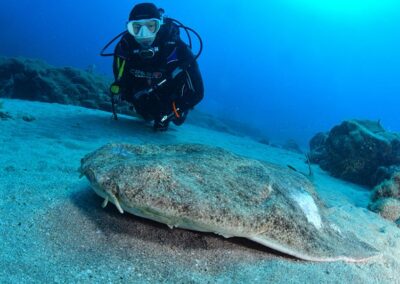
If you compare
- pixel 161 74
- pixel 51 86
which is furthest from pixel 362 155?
pixel 51 86

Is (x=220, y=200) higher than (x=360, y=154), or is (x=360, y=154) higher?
(x=220, y=200)

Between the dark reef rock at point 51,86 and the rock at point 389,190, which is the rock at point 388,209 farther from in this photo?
the dark reef rock at point 51,86

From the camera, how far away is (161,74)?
8.25m

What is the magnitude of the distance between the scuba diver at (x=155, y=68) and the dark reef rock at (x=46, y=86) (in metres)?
5.11

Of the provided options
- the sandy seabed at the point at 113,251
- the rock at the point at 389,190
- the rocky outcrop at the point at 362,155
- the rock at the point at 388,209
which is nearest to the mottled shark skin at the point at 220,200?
the sandy seabed at the point at 113,251

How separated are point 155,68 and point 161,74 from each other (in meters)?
0.24

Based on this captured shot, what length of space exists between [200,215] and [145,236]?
673 millimetres

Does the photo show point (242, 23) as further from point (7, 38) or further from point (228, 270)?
point (228, 270)

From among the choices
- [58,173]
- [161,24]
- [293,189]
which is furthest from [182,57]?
[293,189]

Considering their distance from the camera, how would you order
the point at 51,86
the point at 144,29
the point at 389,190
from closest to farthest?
the point at 389,190 → the point at 144,29 → the point at 51,86

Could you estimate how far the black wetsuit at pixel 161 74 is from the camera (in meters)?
8.24

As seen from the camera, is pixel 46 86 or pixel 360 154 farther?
pixel 46 86

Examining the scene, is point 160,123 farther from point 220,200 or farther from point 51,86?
point 51,86

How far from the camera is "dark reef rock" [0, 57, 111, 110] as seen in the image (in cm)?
1327
